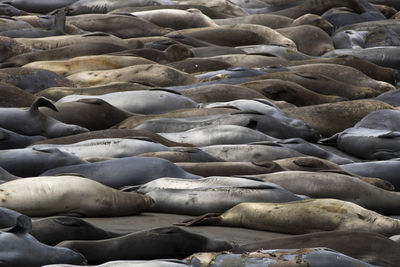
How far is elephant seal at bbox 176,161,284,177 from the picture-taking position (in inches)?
253

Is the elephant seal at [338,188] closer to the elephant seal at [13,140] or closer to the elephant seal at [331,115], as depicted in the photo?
the elephant seal at [13,140]

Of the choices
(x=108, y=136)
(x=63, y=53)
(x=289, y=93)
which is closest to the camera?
(x=108, y=136)

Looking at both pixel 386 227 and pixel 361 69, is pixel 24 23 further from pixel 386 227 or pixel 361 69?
pixel 386 227

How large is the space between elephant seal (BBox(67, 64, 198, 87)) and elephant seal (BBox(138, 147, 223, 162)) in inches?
144

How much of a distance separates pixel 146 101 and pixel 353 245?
510 cm

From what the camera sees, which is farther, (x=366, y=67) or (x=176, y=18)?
(x=176, y=18)

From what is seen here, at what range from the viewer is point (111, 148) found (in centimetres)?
684

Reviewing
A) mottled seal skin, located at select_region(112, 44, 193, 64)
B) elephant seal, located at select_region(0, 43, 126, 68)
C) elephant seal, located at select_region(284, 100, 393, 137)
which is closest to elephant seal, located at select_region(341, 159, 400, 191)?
elephant seal, located at select_region(284, 100, 393, 137)

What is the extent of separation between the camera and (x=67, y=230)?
4.40m

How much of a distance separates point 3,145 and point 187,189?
5.82 feet

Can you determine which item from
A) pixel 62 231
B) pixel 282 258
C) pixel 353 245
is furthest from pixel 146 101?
pixel 282 258

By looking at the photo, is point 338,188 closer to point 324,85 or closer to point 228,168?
point 228,168

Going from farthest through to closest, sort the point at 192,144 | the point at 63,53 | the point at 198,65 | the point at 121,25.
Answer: the point at 121,25 → the point at 198,65 → the point at 63,53 → the point at 192,144

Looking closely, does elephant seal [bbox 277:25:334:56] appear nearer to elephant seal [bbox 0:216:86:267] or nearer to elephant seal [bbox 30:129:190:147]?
elephant seal [bbox 30:129:190:147]
